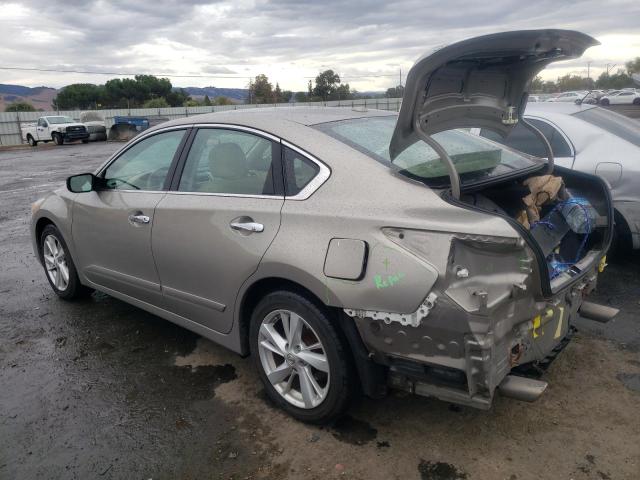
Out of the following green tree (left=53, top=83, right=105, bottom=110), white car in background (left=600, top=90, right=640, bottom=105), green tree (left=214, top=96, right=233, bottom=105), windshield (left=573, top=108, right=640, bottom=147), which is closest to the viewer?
windshield (left=573, top=108, right=640, bottom=147)

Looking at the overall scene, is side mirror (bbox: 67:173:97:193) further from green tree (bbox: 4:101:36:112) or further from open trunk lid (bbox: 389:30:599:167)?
green tree (bbox: 4:101:36:112)

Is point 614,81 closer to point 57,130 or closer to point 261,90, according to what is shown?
point 261,90

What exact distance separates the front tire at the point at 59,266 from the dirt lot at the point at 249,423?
701 millimetres

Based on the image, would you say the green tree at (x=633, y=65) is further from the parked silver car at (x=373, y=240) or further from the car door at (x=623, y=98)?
the parked silver car at (x=373, y=240)

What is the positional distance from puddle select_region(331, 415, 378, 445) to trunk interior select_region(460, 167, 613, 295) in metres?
1.34

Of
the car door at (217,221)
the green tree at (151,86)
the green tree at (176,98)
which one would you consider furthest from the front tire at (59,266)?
the green tree at (151,86)

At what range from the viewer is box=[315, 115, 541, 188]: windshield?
9.00ft

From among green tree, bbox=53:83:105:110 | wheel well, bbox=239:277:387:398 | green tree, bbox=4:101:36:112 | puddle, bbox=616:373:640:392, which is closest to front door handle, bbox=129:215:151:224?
wheel well, bbox=239:277:387:398

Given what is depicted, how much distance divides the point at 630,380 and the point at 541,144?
2.67 meters

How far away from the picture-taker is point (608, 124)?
17.4ft

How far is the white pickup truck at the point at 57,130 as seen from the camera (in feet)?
98.0

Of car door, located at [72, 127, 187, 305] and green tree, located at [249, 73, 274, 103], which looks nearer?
car door, located at [72, 127, 187, 305]

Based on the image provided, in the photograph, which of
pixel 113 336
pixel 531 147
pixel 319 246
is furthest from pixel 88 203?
pixel 531 147

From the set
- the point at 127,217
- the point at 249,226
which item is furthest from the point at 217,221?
the point at 127,217
